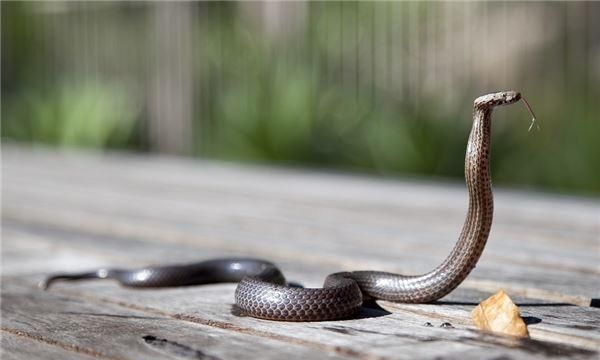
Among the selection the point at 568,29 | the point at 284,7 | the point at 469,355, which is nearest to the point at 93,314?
the point at 469,355

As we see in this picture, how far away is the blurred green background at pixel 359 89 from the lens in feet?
29.0

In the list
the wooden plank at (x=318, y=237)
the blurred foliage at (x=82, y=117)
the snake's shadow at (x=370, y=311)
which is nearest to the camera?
the snake's shadow at (x=370, y=311)

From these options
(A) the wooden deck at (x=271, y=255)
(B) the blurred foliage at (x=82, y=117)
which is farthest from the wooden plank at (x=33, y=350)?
(B) the blurred foliage at (x=82, y=117)

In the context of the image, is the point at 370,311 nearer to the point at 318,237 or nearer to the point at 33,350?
the point at 33,350

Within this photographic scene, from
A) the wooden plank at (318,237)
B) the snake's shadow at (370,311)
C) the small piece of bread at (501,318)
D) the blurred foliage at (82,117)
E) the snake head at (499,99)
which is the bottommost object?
the wooden plank at (318,237)

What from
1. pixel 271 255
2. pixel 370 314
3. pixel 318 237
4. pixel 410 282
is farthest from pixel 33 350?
pixel 318 237

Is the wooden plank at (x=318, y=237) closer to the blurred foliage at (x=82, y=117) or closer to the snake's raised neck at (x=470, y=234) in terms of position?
the snake's raised neck at (x=470, y=234)

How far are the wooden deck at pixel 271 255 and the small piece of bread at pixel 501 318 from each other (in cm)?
4

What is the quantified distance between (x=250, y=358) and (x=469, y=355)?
1.60 feet

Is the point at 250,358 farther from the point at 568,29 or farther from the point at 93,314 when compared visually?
the point at 568,29

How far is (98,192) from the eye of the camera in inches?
267

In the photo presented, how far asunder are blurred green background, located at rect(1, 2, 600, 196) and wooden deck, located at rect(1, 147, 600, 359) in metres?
1.53

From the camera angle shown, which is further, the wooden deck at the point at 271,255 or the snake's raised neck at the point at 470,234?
the snake's raised neck at the point at 470,234

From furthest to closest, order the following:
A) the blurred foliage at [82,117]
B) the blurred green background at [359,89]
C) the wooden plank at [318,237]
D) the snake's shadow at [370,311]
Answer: the blurred foliage at [82,117]
the blurred green background at [359,89]
the wooden plank at [318,237]
the snake's shadow at [370,311]
